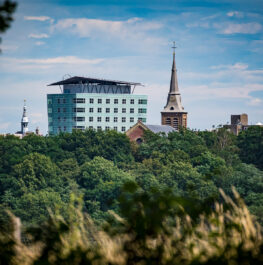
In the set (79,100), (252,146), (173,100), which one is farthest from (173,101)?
(252,146)

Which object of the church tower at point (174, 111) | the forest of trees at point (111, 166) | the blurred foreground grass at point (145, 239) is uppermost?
the church tower at point (174, 111)

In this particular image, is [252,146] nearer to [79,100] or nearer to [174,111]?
[174,111]

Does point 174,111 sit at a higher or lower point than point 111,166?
higher

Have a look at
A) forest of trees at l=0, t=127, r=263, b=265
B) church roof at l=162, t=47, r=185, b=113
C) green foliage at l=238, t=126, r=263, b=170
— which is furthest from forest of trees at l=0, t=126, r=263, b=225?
church roof at l=162, t=47, r=185, b=113

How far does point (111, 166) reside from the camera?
121 m

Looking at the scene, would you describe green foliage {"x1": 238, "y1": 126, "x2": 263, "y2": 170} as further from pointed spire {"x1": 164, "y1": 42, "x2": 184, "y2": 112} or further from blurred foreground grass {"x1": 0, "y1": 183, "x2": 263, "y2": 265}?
blurred foreground grass {"x1": 0, "y1": 183, "x2": 263, "y2": 265}

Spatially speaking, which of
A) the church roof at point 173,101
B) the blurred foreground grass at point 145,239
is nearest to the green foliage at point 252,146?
the church roof at point 173,101

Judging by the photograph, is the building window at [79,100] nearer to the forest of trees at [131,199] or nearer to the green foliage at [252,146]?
the forest of trees at [131,199]

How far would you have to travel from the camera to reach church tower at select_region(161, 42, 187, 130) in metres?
190

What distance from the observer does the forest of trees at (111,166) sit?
102625 millimetres

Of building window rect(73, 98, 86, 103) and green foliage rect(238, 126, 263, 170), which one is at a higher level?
building window rect(73, 98, 86, 103)

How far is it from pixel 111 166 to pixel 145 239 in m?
108

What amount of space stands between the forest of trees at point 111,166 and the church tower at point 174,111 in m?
38.3

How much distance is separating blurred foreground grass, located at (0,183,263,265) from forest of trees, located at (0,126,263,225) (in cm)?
7011
